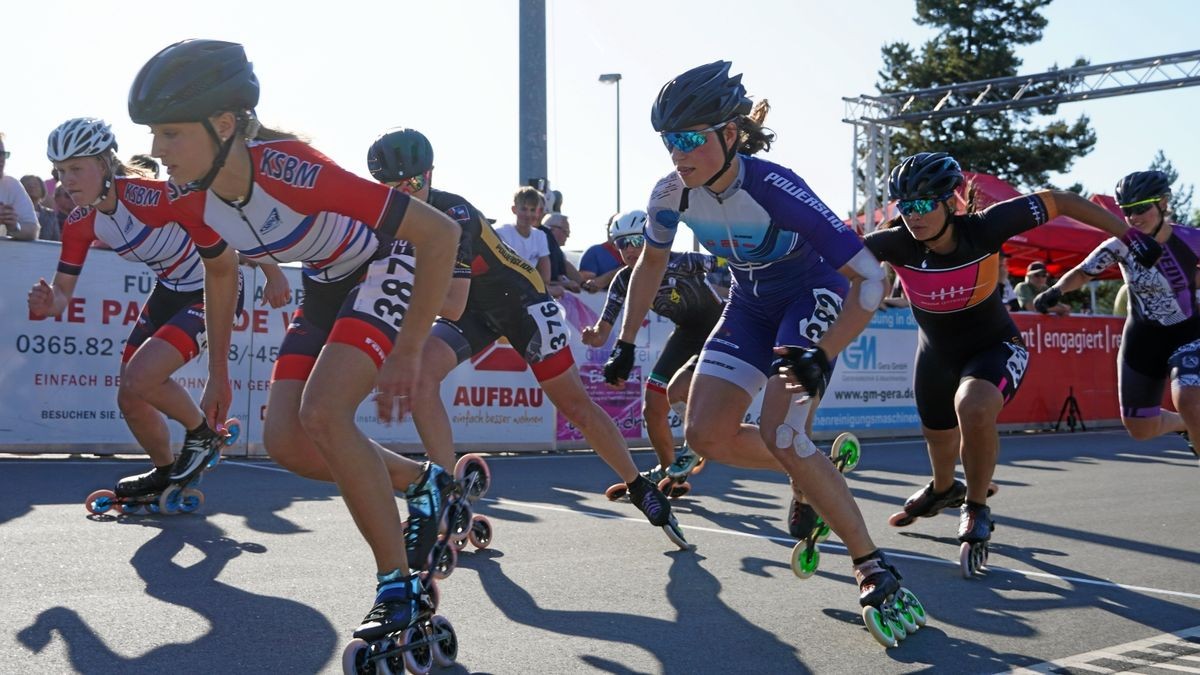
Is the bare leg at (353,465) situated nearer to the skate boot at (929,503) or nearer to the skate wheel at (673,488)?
the skate boot at (929,503)

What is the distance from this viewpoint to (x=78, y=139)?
23.5 feet

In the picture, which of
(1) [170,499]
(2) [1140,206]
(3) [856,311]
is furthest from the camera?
(2) [1140,206]

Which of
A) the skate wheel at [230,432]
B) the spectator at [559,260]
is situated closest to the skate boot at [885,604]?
the skate wheel at [230,432]

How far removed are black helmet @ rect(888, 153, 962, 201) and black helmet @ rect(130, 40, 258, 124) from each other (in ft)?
11.2

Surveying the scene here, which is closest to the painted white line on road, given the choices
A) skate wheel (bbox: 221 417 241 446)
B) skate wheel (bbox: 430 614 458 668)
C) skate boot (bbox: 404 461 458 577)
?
skate wheel (bbox: 430 614 458 668)

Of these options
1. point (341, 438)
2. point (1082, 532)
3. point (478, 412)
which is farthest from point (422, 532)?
point (478, 412)

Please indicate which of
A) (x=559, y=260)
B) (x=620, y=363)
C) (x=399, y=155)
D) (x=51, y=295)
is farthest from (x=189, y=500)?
(x=559, y=260)

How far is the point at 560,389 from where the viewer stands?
673 centimetres

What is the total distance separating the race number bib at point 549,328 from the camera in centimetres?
670

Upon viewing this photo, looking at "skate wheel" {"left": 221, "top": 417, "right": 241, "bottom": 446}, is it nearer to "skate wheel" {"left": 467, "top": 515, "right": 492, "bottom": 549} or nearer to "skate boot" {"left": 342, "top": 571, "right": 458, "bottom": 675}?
"skate wheel" {"left": 467, "top": 515, "right": 492, "bottom": 549}

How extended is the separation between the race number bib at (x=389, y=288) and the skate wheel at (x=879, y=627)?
2.00 meters

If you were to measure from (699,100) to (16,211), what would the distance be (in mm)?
8078

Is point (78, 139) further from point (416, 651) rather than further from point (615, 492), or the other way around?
point (416, 651)

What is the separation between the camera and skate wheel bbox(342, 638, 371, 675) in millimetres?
3669
